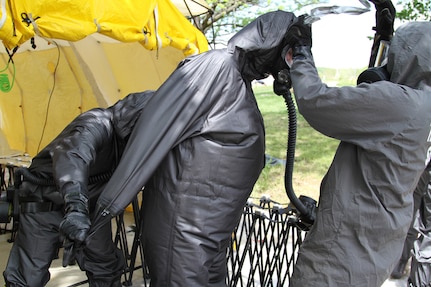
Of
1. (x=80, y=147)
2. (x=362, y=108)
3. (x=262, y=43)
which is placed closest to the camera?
(x=362, y=108)

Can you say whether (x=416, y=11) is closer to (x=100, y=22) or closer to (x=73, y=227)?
(x=100, y=22)

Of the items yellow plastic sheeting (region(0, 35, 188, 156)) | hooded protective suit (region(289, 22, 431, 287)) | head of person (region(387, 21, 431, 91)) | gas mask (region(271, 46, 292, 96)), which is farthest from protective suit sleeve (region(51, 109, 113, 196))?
yellow plastic sheeting (region(0, 35, 188, 156))

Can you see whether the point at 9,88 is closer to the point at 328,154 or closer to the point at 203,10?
the point at 203,10

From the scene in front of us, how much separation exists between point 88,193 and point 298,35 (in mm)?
1409

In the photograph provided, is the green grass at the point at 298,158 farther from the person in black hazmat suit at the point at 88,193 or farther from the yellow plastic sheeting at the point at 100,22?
the person in black hazmat suit at the point at 88,193

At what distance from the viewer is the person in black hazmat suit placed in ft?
7.26

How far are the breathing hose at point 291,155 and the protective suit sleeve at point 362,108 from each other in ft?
0.99

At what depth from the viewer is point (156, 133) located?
1.77 metres

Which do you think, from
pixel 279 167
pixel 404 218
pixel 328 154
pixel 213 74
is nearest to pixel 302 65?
pixel 213 74

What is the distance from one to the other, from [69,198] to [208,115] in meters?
0.73

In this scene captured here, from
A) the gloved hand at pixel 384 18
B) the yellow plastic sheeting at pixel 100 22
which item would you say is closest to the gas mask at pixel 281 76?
the gloved hand at pixel 384 18

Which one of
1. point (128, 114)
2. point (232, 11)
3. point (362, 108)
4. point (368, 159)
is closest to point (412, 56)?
point (362, 108)

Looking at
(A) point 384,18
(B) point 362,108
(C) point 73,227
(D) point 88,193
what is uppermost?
(A) point 384,18

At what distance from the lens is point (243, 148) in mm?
1935
